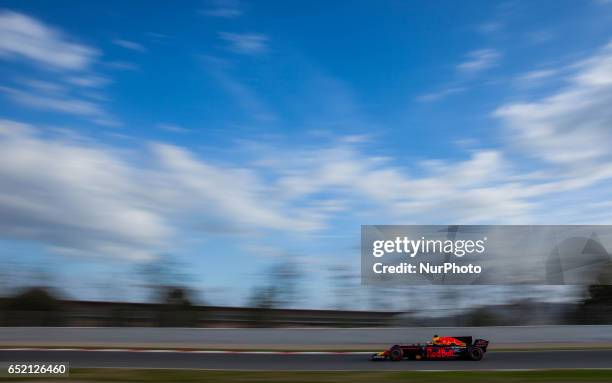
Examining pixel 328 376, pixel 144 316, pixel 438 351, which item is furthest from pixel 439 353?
pixel 144 316

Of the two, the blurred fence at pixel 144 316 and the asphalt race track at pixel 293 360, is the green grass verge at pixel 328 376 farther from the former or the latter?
the blurred fence at pixel 144 316

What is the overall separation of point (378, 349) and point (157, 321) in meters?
6.14

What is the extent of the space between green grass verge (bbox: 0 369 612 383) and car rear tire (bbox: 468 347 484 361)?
133 centimetres

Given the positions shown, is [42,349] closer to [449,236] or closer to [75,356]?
[75,356]

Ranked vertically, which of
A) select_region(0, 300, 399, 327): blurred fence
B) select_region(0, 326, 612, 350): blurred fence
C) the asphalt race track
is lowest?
the asphalt race track

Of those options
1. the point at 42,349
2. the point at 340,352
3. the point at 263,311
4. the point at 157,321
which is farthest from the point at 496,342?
the point at 42,349

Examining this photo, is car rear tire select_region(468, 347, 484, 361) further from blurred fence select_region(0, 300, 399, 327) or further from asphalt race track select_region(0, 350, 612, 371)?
blurred fence select_region(0, 300, 399, 327)

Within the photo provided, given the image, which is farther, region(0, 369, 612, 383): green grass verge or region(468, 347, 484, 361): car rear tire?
region(468, 347, 484, 361): car rear tire

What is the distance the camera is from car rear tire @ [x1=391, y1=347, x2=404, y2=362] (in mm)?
10992

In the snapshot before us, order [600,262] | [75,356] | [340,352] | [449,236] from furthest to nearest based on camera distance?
[600,262]
[449,236]
[340,352]
[75,356]

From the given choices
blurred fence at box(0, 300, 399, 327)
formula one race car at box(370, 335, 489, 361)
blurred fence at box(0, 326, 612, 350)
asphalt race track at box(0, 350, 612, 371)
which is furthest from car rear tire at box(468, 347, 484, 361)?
blurred fence at box(0, 300, 399, 327)

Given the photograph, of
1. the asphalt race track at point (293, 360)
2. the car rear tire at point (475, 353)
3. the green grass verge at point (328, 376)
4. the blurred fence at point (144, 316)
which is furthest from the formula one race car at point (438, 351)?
the blurred fence at point (144, 316)

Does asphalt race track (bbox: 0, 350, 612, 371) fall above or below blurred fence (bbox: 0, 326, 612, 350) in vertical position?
below

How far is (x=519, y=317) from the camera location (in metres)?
15.6
